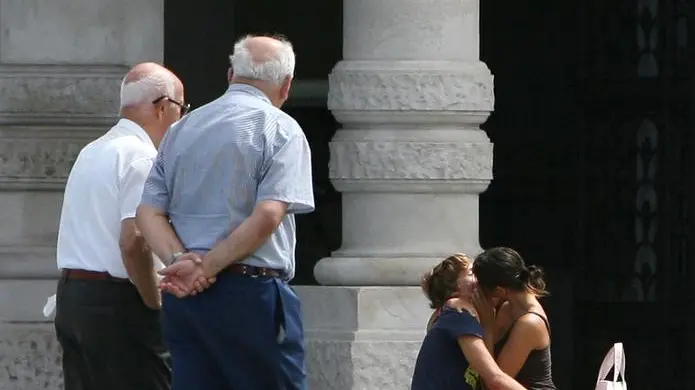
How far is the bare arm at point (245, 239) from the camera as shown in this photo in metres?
5.93

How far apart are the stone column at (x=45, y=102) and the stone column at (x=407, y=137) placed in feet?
3.30

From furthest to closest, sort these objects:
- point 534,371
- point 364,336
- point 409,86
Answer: point 409,86 < point 364,336 < point 534,371

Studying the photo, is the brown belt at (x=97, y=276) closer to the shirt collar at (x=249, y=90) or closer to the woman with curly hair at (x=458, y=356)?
the shirt collar at (x=249, y=90)

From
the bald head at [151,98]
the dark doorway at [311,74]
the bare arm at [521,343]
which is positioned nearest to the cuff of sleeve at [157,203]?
the bald head at [151,98]

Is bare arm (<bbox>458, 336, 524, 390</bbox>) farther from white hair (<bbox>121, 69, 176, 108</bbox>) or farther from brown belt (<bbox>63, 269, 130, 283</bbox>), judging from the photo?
white hair (<bbox>121, 69, 176, 108</bbox>)

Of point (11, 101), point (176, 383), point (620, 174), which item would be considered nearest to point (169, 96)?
point (176, 383)

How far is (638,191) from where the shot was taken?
10.4 metres

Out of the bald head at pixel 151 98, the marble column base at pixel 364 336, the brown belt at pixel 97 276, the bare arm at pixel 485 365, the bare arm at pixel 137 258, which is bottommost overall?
the marble column base at pixel 364 336

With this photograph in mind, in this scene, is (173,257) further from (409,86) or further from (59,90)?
(59,90)

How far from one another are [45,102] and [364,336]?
1.70 meters

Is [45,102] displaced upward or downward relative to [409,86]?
downward

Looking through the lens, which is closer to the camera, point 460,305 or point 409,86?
point 460,305

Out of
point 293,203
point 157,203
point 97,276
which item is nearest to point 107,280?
point 97,276

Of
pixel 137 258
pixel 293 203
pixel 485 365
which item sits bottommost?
pixel 485 365
